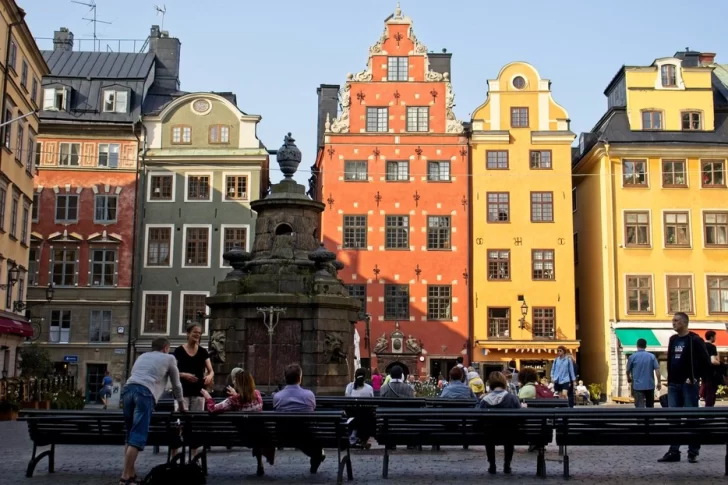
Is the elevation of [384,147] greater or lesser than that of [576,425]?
greater

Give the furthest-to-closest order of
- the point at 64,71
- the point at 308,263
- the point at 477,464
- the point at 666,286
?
the point at 64,71 < the point at 666,286 < the point at 308,263 < the point at 477,464

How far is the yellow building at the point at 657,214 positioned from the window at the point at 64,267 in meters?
24.6

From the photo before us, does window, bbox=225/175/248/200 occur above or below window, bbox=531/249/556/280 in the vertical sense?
above

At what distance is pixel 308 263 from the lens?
20.4 meters

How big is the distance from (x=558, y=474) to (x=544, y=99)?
33936 millimetres

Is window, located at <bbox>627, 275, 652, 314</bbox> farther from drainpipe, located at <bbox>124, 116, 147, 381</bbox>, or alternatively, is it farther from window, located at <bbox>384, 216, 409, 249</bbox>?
drainpipe, located at <bbox>124, 116, 147, 381</bbox>

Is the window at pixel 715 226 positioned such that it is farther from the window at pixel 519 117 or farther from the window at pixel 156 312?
the window at pixel 156 312

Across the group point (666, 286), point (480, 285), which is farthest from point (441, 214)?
point (666, 286)

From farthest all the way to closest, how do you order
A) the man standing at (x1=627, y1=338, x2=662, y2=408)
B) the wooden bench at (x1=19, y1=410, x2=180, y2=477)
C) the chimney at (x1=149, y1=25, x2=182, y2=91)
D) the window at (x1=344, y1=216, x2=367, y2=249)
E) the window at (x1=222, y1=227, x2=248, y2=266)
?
the chimney at (x1=149, y1=25, x2=182, y2=91) → the window at (x1=222, y1=227, x2=248, y2=266) → the window at (x1=344, y1=216, x2=367, y2=249) → the man standing at (x1=627, y1=338, x2=662, y2=408) → the wooden bench at (x1=19, y1=410, x2=180, y2=477)

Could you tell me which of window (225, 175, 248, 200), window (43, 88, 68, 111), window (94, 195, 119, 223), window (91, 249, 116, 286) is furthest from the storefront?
window (43, 88, 68, 111)

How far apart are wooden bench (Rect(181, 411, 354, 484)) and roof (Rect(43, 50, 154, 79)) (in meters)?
38.8

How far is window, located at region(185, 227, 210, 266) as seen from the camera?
44.2 m

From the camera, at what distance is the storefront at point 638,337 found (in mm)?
40531

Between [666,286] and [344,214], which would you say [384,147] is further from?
[666,286]
